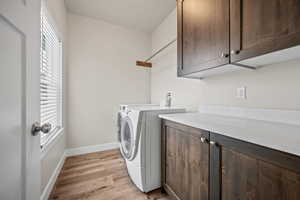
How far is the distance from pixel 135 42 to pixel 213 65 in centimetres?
219

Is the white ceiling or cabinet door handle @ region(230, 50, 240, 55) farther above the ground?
the white ceiling

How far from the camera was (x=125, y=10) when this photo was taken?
223 cm

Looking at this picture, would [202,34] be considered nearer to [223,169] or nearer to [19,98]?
[223,169]

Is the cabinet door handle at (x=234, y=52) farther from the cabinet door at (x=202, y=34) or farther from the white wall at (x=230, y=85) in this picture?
the white wall at (x=230, y=85)

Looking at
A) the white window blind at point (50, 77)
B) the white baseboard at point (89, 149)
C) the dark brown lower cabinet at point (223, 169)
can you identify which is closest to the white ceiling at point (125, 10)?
Answer: the white window blind at point (50, 77)

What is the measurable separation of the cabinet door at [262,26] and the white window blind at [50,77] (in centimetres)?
175

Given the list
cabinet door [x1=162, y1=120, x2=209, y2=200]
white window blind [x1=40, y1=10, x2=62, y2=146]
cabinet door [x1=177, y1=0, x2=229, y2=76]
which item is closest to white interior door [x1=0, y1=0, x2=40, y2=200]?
white window blind [x1=40, y1=10, x2=62, y2=146]

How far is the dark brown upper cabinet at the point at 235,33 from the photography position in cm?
73

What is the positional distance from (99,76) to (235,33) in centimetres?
227

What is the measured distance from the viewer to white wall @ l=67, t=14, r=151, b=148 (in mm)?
2377

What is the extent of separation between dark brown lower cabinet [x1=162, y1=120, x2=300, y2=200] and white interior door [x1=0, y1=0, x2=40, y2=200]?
3.34 ft

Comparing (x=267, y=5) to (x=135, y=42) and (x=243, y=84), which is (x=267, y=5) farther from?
(x=135, y=42)

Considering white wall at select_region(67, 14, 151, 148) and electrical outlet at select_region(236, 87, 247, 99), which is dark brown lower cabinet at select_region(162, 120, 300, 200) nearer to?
electrical outlet at select_region(236, 87, 247, 99)

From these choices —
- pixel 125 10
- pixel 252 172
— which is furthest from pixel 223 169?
pixel 125 10
